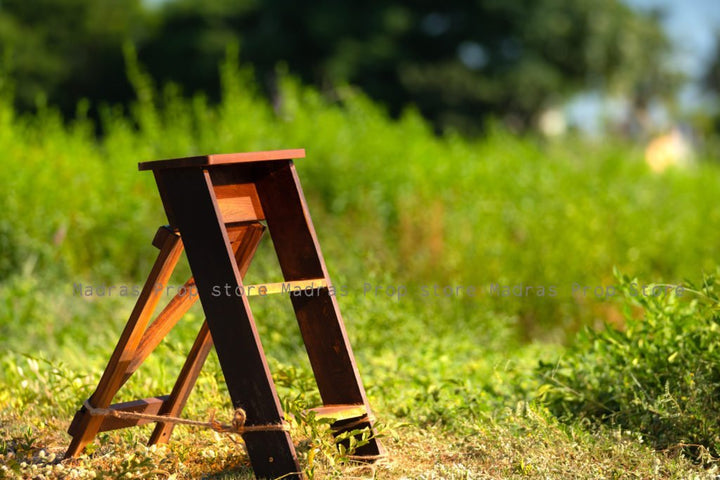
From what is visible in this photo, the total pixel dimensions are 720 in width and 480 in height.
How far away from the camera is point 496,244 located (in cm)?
654

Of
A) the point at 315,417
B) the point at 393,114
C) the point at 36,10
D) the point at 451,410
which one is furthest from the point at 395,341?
the point at 36,10

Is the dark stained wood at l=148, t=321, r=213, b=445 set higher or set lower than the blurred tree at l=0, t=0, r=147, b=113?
lower

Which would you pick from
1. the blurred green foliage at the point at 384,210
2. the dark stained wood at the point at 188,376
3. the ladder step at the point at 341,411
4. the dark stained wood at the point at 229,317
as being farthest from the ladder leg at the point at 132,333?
the blurred green foliage at the point at 384,210

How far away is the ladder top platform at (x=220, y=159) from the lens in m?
2.69

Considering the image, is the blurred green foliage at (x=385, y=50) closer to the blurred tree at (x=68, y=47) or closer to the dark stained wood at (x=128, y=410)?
the blurred tree at (x=68, y=47)

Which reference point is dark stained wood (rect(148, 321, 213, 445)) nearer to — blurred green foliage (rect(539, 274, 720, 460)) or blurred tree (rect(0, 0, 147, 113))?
blurred green foliage (rect(539, 274, 720, 460))

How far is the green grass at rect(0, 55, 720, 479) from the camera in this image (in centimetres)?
316

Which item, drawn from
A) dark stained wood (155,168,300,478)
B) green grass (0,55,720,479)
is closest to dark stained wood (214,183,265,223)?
dark stained wood (155,168,300,478)

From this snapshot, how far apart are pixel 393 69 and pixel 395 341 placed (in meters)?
19.9

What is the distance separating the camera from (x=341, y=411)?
2924 millimetres

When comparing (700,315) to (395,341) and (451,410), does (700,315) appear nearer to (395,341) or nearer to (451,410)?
(451,410)

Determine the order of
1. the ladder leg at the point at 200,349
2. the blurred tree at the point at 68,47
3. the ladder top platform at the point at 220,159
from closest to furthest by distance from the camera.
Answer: the ladder top platform at the point at 220,159 → the ladder leg at the point at 200,349 → the blurred tree at the point at 68,47

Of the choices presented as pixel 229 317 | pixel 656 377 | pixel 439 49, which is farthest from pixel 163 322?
pixel 439 49

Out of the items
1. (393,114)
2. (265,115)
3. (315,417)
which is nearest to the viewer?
(315,417)
